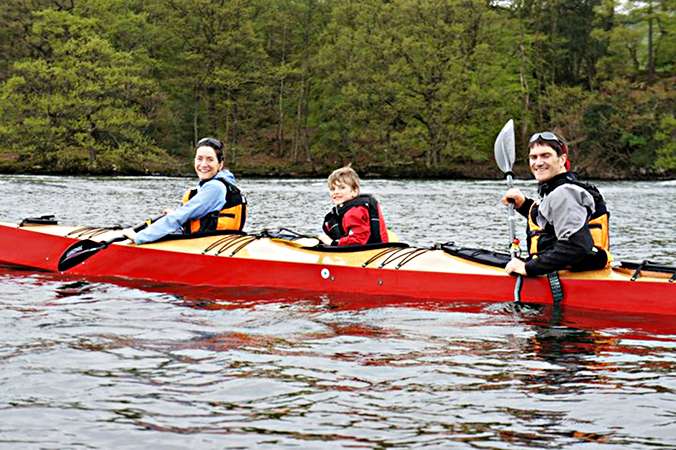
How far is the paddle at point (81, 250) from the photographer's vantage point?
9.72 meters

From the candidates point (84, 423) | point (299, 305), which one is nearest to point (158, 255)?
point (299, 305)

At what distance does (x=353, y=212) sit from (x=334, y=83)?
4339cm

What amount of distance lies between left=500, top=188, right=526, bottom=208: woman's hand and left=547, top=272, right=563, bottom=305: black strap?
2.11 feet

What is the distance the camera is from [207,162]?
911 centimetres

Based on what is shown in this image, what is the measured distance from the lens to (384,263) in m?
8.33

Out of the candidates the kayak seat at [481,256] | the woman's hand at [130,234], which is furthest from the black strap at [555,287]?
the woman's hand at [130,234]

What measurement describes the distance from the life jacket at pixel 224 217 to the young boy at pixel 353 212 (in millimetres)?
1199

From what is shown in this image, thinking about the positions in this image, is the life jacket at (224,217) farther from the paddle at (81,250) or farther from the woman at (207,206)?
the paddle at (81,250)

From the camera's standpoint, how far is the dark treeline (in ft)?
148

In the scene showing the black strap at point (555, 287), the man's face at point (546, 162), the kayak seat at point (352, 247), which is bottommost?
the black strap at point (555, 287)

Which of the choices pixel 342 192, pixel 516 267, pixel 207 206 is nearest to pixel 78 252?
pixel 207 206

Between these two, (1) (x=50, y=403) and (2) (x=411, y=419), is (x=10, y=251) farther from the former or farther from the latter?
(2) (x=411, y=419)

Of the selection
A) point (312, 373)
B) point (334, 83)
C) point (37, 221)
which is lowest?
point (312, 373)

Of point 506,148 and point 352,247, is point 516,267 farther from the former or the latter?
point 352,247
